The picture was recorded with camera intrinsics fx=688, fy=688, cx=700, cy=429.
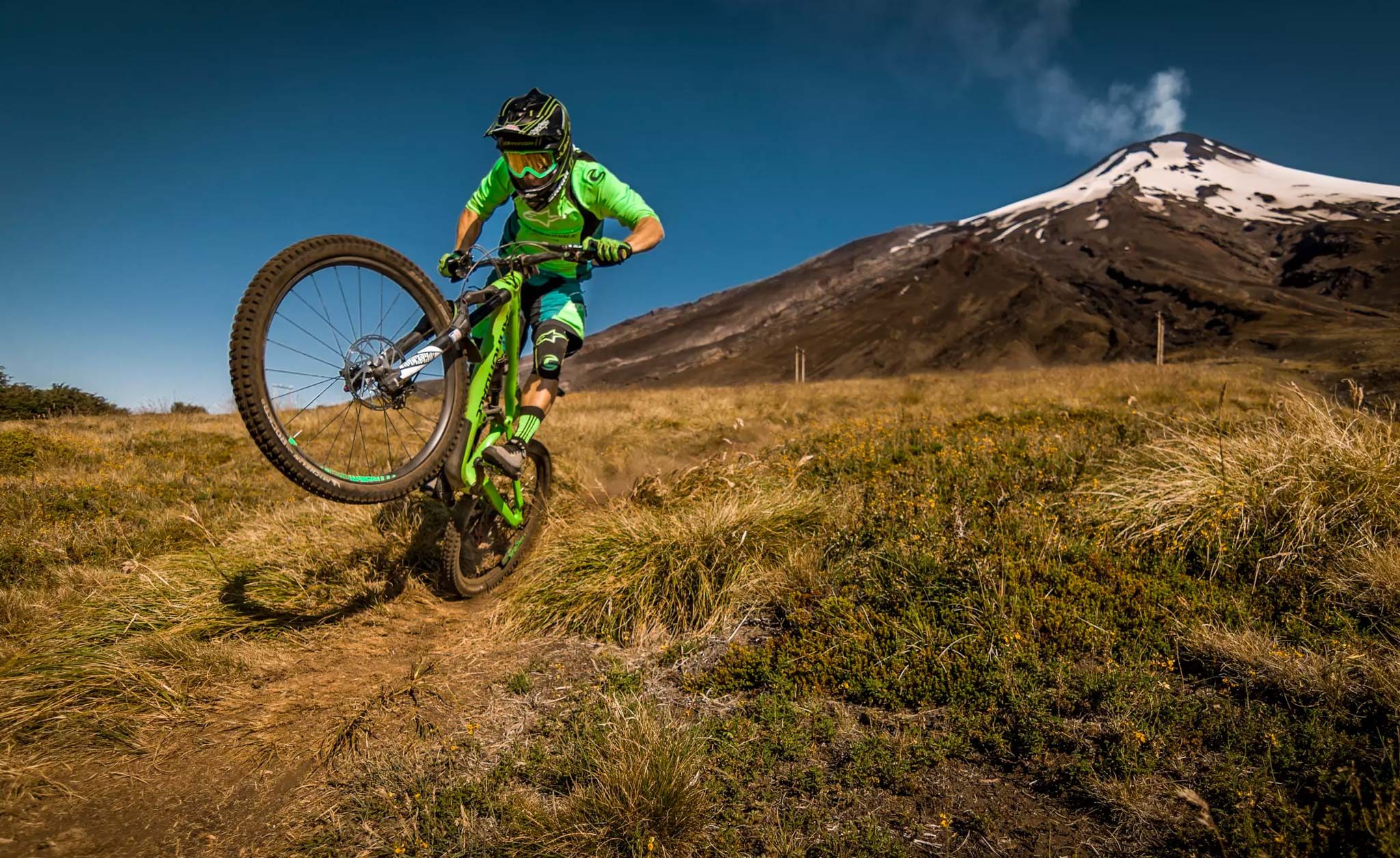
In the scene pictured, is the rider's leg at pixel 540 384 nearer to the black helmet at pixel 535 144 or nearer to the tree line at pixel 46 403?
the black helmet at pixel 535 144

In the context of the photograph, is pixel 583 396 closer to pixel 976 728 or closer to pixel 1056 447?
pixel 1056 447

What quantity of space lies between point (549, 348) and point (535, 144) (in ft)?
4.26

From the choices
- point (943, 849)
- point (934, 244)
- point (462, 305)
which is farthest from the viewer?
point (934, 244)

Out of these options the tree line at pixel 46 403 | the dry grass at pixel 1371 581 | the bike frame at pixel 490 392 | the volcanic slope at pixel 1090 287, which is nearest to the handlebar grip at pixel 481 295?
the bike frame at pixel 490 392

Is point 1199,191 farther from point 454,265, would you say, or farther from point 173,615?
point 173,615

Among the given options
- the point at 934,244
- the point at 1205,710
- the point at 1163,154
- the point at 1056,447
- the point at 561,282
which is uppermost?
the point at 1163,154

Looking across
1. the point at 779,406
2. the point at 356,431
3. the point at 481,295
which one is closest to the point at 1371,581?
the point at 481,295

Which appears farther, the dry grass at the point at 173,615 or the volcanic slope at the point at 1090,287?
the volcanic slope at the point at 1090,287

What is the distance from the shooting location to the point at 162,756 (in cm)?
301

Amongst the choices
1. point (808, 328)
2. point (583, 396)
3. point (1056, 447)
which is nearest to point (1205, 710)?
point (1056, 447)

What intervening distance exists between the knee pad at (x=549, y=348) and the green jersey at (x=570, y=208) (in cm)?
47

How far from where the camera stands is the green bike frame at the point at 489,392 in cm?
421

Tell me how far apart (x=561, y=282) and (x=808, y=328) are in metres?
115

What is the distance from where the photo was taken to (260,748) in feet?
9.96
